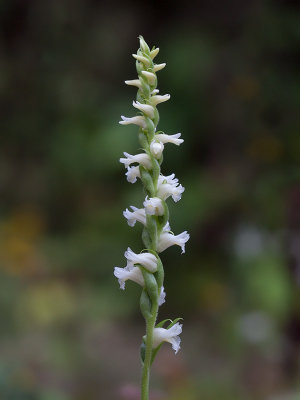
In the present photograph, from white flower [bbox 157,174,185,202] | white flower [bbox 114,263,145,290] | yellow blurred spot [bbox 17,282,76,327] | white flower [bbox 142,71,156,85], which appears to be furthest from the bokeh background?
white flower [bbox 142,71,156,85]

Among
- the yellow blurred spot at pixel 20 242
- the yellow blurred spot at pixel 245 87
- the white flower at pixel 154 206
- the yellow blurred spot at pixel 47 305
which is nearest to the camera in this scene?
the white flower at pixel 154 206

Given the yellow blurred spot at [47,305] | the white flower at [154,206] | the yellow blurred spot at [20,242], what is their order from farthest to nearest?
the yellow blurred spot at [20,242] → the yellow blurred spot at [47,305] → the white flower at [154,206]

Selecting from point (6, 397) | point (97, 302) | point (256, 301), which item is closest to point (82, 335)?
point (97, 302)

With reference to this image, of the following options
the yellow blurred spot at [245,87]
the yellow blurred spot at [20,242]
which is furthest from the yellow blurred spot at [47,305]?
the yellow blurred spot at [245,87]

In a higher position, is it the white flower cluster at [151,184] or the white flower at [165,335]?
the white flower cluster at [151,184]

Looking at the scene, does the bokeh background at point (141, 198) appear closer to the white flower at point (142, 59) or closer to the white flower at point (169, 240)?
the white flower at point (169, 240)

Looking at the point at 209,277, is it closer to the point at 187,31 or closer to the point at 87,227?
the point at 87,227
